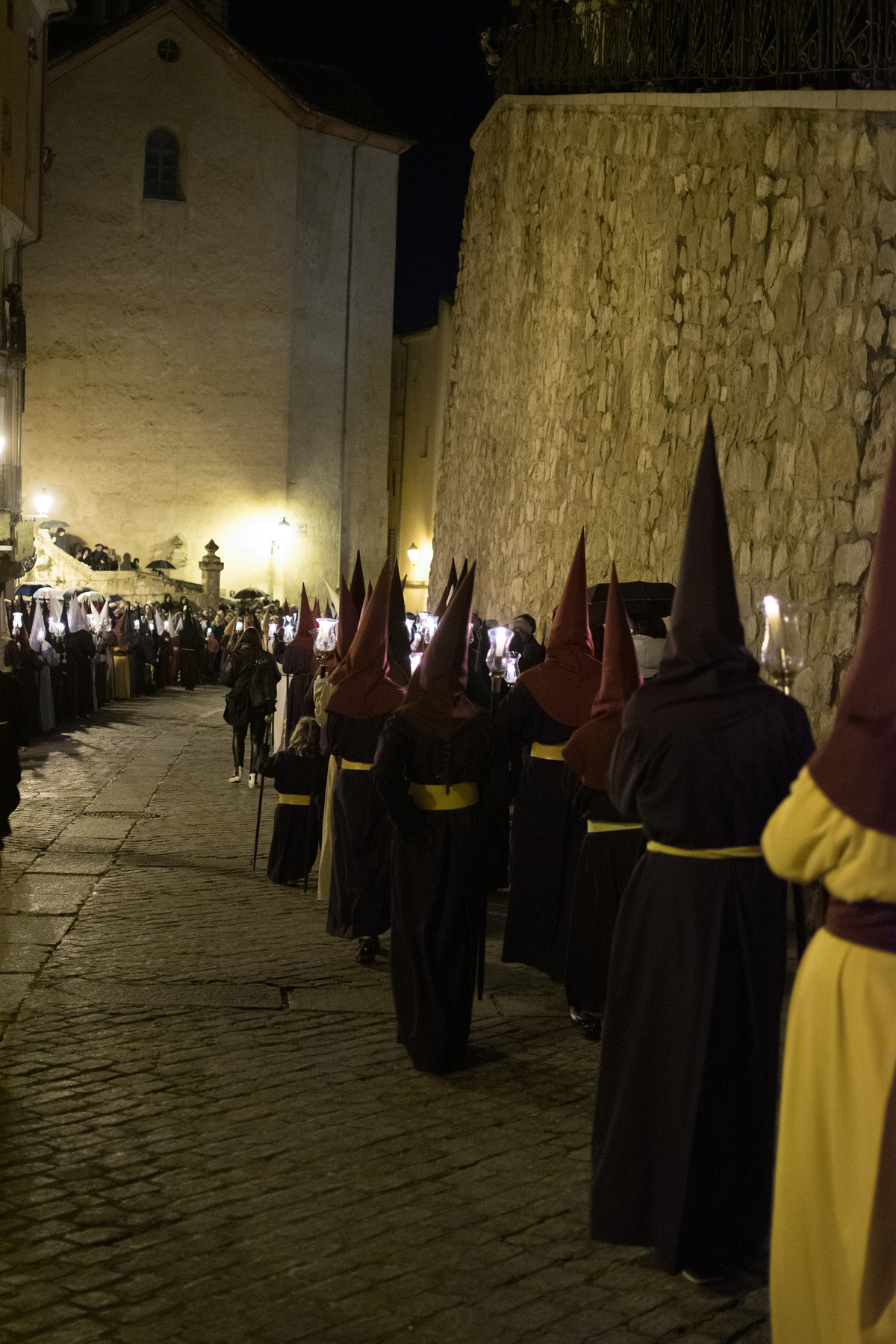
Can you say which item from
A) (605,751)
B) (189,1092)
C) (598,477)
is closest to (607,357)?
(598,477)

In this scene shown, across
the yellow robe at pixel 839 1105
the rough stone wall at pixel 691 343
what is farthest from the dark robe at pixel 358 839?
the yellow robe at pixel 839 1105

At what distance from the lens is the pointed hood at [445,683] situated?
6066 mm

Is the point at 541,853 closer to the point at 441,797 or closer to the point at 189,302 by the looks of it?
the point at 441,797

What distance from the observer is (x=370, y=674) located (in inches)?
306

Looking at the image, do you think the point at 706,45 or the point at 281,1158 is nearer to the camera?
the point at 281,1158

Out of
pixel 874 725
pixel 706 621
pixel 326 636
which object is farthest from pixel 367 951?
pixel 874 725

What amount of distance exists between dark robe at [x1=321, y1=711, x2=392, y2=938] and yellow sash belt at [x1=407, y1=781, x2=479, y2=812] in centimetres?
157

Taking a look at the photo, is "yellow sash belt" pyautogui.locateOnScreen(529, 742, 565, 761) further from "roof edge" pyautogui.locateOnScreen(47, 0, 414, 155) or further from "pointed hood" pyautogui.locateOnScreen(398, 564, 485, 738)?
"roof edge" pyautogui.locateOnScreen(47, 0, 414, 155)

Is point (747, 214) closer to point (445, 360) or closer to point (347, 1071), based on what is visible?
point (347, 1071)

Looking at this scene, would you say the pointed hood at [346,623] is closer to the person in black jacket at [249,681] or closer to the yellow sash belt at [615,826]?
the yellow sash belt at [615,826]

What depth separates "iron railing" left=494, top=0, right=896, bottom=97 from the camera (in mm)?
10555

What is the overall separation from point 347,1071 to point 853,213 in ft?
22.8

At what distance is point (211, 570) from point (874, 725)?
126ft

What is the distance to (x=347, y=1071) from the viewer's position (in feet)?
18.9
